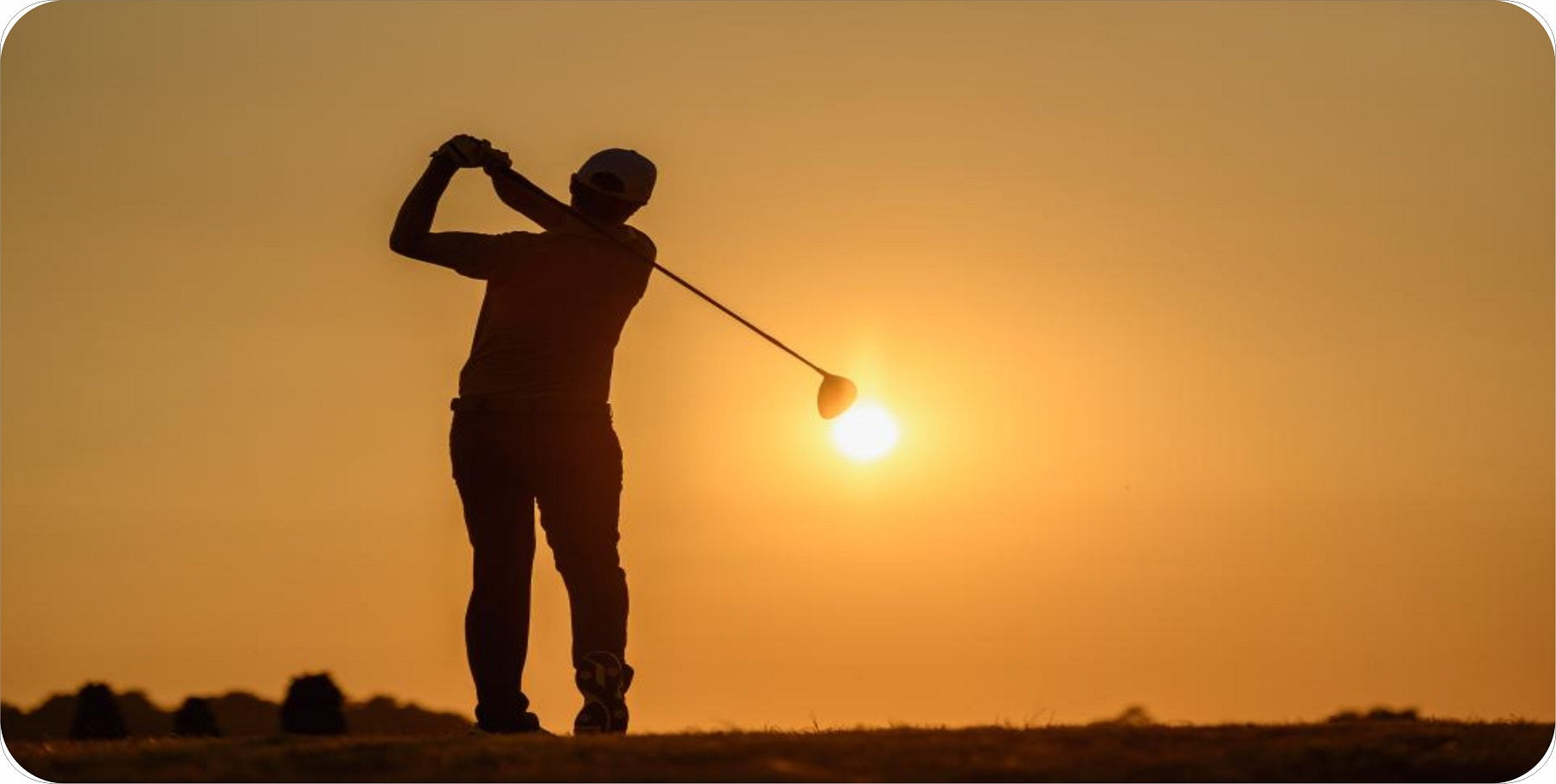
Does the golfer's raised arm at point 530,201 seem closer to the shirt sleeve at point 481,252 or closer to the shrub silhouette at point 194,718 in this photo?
the shirt sleeve at point 481,252

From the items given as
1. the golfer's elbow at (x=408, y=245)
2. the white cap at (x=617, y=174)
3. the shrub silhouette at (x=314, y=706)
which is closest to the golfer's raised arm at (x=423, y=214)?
the golfer's elbow at (x=408, y=245)

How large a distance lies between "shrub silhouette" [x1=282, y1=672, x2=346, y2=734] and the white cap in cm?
267

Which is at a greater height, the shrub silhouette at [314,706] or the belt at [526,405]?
the belt at [526,405]

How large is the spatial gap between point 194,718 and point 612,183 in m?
3.14

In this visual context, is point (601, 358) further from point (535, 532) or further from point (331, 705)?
point (331, 705)

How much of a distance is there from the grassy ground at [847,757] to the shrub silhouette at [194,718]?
4.78 feet

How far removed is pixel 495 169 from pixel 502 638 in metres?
2.09

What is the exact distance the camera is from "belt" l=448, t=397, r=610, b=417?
44.0 ft

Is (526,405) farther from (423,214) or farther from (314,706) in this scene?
(314,706)

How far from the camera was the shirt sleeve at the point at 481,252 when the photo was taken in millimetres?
13250

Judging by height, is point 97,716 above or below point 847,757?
above

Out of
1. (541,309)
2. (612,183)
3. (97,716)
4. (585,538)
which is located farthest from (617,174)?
(97,716)

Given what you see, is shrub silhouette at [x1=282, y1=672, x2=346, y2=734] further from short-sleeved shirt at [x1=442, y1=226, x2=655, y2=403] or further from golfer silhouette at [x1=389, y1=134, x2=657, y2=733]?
short-sleeved shirt at [x1=442, y1=226, x2=655, y2=403]

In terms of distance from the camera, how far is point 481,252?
13320 millimetres
